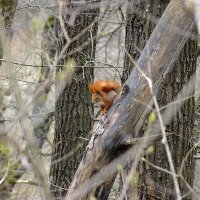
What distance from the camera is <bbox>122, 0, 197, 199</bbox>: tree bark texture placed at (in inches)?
192

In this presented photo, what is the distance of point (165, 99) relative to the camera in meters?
4.91

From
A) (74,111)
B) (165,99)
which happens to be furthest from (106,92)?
(74,111)

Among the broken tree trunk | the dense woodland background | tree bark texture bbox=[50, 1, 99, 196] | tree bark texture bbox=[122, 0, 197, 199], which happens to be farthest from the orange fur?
tree bark texture bbox=[50, 1, 99, 196]

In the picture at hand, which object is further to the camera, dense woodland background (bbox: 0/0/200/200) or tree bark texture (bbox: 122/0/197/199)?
tree bark texture (bbox: 122/0/197/199)

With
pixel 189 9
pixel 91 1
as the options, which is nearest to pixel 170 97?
pixel 189 9

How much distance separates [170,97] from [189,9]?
119 centimetres

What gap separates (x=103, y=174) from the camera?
3963 millimetres

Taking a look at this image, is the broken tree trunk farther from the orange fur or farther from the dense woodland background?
the orange fur

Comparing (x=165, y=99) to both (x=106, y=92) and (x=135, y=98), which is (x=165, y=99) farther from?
(x=135, y=98)

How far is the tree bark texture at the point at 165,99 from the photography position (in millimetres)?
4875

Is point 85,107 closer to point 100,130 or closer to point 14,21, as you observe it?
point 14,21

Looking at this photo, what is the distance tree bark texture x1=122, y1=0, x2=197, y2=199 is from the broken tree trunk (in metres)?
0.92

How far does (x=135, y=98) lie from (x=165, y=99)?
1059 mm


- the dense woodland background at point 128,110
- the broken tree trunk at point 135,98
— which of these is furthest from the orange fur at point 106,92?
the broken tree trunk at point 135,98
